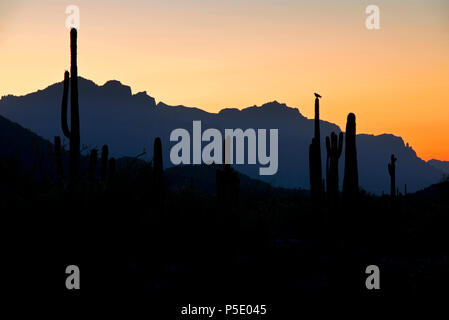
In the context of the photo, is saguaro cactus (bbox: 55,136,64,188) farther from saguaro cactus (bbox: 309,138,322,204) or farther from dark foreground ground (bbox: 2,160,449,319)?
saguaro cactus (bbox: 309,138,322,204)

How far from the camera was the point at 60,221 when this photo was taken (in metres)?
7.97

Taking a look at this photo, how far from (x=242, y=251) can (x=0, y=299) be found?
4.62 meters

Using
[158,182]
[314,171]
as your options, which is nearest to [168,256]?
[158,182]

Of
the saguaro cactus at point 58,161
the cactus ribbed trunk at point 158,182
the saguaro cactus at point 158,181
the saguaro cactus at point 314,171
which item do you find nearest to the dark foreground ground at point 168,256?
the cactus ribbed trunk at point 158,182

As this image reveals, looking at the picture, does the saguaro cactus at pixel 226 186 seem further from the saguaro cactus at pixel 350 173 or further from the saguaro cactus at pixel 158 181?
the saguaro cactus at pixel 350 173

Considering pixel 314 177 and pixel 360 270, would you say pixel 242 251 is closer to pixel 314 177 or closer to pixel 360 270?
pixel 360 270

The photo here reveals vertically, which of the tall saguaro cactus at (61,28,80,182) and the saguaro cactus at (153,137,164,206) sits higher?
the tall saguaro cactus at (61,28,80,182)

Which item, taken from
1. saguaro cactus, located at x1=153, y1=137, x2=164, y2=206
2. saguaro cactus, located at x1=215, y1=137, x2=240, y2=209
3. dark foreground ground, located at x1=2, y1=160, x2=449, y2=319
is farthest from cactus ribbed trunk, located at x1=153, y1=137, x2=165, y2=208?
saguaro cactus, located at x1=215, y1=137, x2=240, y2=209

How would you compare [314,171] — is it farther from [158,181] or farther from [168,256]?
[168,256]

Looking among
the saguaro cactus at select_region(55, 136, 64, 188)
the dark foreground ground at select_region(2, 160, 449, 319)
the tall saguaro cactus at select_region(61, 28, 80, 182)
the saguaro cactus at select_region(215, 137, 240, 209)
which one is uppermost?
the tall saguaro cactus at select_region(61, 28, 80, 182)

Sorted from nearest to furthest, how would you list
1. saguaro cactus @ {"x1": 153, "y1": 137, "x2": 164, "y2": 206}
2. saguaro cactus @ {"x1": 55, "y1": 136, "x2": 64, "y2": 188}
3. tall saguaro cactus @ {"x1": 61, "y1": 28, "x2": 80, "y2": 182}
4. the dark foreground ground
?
the dark foreground ground
saguaro cactus @ {"x1": 55, "y1": 136, "x2": 64, "y2": 188}
saguaro cactus @ {"x1": 153, "y1": 137, "x2": 164, "y2": 206}
tall saguaro cactus @ {"x1": 61, "y1": 28, "x2": 80, "y2": 182}
